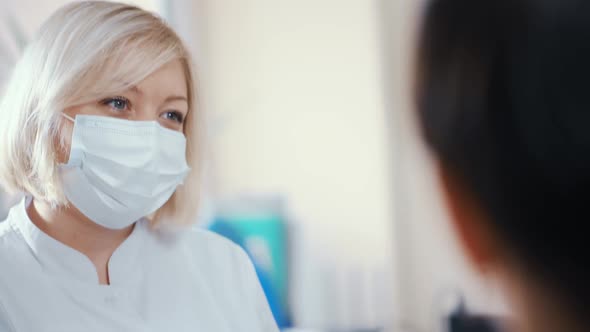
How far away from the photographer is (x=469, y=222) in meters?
0.48

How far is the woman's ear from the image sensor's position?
468 millimetres

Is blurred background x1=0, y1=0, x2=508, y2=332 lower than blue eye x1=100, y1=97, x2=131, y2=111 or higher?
lower

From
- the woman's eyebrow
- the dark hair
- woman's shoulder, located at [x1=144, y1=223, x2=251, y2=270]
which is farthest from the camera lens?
woman's shoulder, located at [x1=144, y1=223, x2=251, y2=270]

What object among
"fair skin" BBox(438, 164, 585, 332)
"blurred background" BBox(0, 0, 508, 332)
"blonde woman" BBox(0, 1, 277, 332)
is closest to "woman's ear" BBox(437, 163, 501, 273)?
"fair skin" BBox(438, 164, 585, 332)

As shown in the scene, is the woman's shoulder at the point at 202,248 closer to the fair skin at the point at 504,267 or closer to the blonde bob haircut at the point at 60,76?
the blonde bob haircut at the point at 60,76

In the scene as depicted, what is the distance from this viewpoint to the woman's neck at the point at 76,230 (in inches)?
43.4

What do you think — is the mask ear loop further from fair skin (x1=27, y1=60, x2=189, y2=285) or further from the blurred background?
the blurred background

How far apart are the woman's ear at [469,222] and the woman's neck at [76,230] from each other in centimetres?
83

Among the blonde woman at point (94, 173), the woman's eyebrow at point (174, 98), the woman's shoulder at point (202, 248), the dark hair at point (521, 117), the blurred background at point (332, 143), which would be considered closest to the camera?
the dark hair at point (521, 117)

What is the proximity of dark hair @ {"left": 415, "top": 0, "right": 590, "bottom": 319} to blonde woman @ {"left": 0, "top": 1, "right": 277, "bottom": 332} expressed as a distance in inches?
29.8

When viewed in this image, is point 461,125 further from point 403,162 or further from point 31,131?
point 403,162

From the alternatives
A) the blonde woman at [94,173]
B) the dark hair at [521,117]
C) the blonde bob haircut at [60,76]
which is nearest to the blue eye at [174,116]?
the blonde woman at [94,173]

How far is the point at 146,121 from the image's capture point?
1134mm

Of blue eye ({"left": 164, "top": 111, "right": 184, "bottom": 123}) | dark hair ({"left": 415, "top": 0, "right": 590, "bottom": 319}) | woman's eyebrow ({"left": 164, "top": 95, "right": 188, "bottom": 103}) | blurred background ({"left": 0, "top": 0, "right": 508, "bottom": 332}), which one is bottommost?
blurred background ({"left": 0, "top": 0, "right": 508, "bottom": 332})
